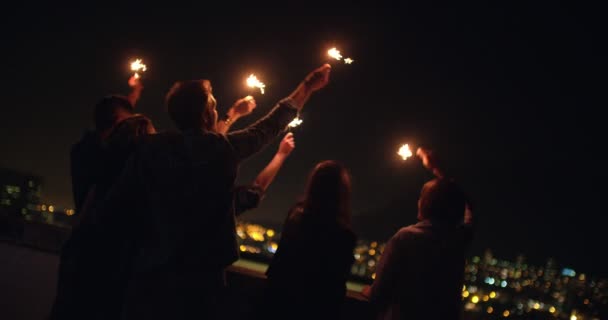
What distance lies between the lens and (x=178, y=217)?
87.7 inches

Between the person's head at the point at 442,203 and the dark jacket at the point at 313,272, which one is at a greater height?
the person's head at the point at 442,203

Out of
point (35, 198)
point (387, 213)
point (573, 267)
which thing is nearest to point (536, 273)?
point (573, 267)

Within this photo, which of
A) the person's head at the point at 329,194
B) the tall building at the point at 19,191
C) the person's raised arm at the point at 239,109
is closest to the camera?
the person's head at the point at 329,194

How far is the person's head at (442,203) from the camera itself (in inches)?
142

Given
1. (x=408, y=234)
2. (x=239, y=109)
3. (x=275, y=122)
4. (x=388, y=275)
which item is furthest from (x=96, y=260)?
(x=408, y=234)

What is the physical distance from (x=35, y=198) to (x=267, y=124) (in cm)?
1467

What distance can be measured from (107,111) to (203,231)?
5.15 ft

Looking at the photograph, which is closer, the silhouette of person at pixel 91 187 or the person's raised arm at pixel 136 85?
the silhouette of person at pixel 91 187

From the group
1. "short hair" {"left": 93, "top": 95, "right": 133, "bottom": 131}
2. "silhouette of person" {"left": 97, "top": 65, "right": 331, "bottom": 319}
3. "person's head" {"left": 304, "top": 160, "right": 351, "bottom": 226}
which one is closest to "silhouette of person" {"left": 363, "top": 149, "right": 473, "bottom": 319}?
"person's head" {"left": 304, "top": 160, "right": 351, "bottom": 226}

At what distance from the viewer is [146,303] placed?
219 centimetres

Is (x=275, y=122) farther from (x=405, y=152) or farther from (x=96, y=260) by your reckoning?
(x=405, y=152)

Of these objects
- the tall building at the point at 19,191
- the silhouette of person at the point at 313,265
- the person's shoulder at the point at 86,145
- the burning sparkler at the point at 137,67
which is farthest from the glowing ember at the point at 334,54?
the tall building at the point at 19,191

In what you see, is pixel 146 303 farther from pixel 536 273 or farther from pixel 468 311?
pixel 536 273

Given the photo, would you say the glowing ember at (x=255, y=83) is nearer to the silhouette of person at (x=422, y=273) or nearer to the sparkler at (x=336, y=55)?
the sparkler at (x=336, y=55)
